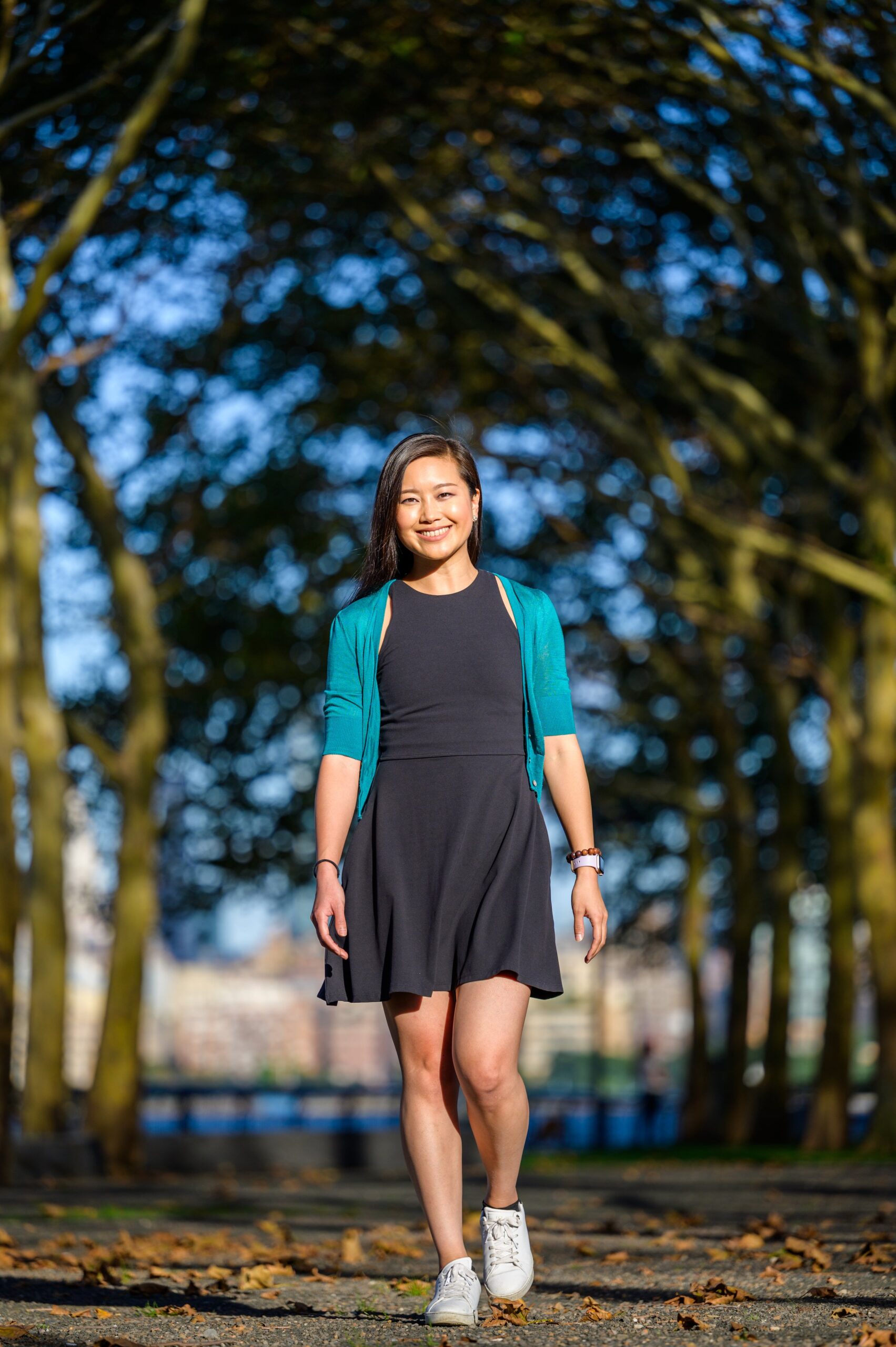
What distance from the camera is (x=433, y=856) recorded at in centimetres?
418

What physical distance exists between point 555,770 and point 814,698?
21.4 metres

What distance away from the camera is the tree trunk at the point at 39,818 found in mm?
14695

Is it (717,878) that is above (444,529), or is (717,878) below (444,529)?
below

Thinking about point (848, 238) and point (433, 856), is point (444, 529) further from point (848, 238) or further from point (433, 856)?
point (848, 238)

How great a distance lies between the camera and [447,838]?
416cm

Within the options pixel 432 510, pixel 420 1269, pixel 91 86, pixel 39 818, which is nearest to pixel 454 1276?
pixel 432 510

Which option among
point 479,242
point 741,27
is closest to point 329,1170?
point 479,242

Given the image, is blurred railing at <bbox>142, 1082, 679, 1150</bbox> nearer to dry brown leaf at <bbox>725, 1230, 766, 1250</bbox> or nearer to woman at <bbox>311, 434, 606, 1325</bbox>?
dry brown leaf at <bbox>725, 1230, 766, 1250</bbox>

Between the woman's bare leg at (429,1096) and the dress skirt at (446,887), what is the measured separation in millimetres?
73

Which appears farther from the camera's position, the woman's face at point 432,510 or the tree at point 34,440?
the tree at point 34,440

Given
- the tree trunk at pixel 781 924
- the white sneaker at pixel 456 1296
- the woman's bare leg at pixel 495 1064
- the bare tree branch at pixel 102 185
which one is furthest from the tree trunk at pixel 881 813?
the white sneaker at pixel 456 1296

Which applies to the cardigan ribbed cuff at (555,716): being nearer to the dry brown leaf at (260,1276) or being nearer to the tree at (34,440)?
the dry brown leaf at (260,1276)

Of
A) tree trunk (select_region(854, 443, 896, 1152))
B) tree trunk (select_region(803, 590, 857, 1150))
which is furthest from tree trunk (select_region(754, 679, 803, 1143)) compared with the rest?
tree trunk (select_region(854, 443, 896, 1152))

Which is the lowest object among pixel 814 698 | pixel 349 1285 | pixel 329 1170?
pixel 329 1170
